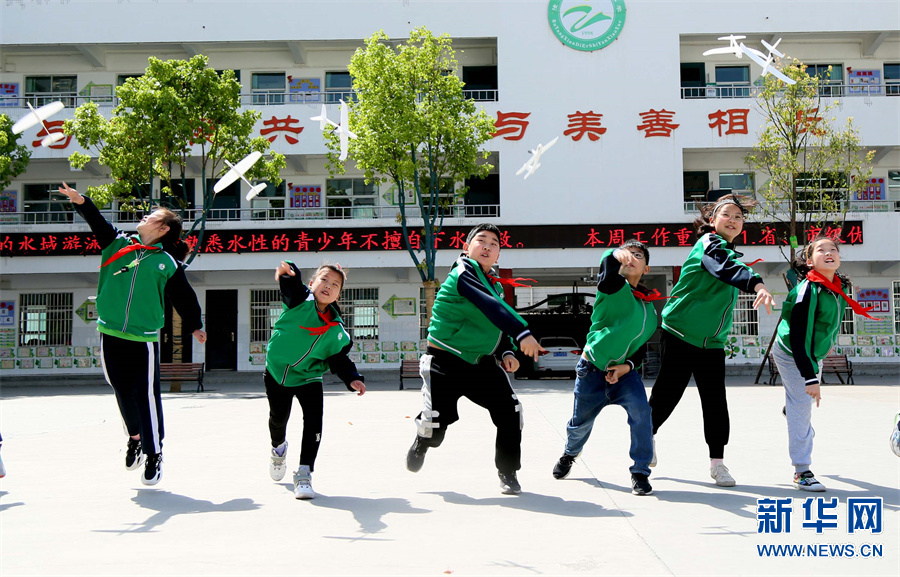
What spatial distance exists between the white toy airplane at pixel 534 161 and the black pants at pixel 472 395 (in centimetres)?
1639

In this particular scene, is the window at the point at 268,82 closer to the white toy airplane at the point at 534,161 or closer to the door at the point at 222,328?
the door at the point at 222,328

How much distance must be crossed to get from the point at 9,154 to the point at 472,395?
68.6 feet

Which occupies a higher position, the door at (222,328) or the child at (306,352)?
the child at (306,352)

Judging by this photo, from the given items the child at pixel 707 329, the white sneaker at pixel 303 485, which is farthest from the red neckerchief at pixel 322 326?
the child at pixel 707 329

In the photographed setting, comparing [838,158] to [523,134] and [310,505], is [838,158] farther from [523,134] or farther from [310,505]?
[310,505]

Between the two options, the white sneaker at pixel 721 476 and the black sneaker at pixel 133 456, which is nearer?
the white sneaker at pixel 721 476

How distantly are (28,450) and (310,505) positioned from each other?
165 inches

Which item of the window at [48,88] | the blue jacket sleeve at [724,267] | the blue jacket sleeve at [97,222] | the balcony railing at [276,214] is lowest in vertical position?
the blue jacket sleeve at [724,267]

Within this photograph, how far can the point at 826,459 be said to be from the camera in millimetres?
6277

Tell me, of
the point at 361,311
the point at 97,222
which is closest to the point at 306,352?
the point at 97,222

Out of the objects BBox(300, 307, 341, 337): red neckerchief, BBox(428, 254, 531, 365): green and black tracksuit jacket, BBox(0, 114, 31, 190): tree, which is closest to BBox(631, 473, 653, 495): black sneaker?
BBox(428, 254, 531, 365): green and black tracksuit jacket

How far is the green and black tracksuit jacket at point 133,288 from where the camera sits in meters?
5.39

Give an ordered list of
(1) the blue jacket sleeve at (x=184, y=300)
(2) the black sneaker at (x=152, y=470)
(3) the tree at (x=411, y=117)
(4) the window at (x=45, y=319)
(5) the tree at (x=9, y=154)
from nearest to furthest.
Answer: (2) the black sneaker at (x=152, y=470), (1) the blue jacket sleeve at (x=184, y=300), (3) the tree at (x=411, y=117), (5) the tree at (x=9, y=154), (4) the window at (x=45, y=319)

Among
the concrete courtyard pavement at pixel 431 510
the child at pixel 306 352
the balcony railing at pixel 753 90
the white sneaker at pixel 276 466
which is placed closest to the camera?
the concrete courtyard pavement at pixel 431 510
